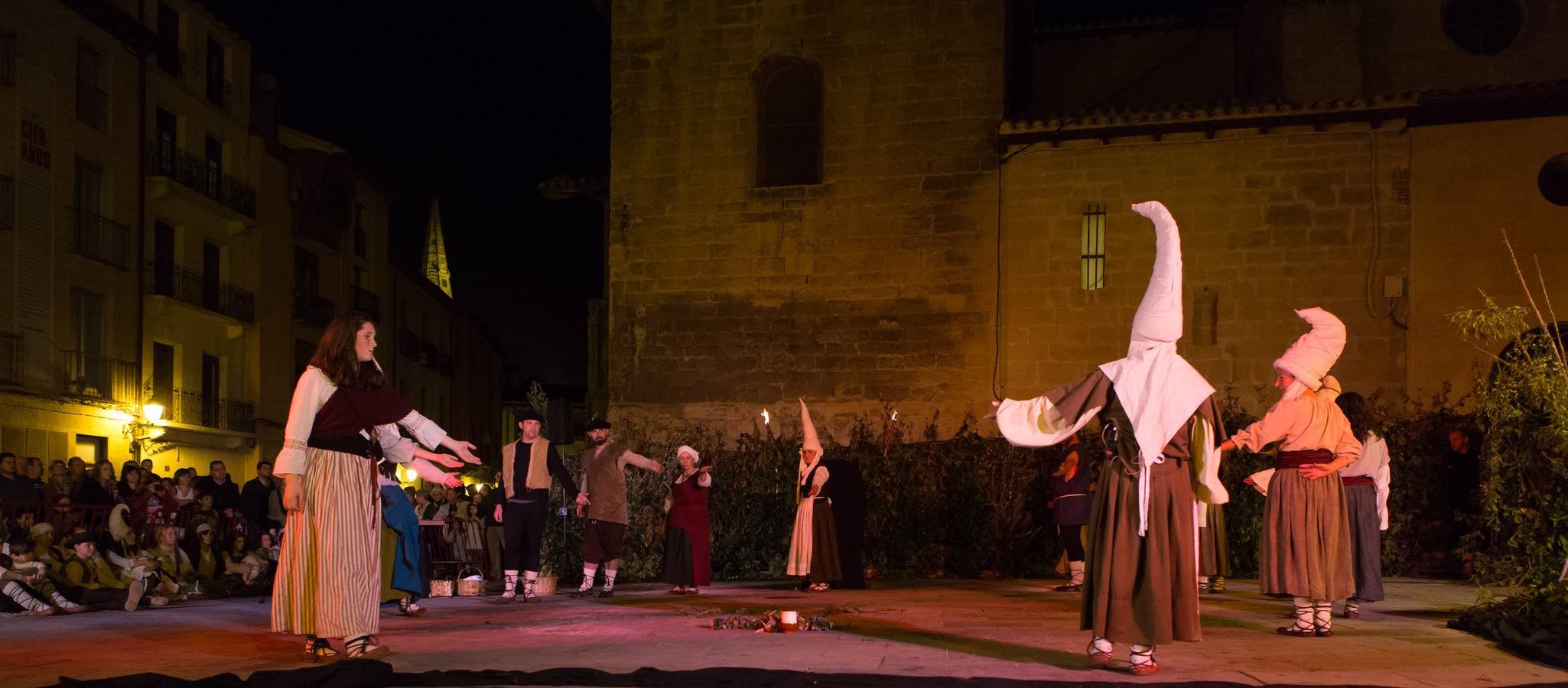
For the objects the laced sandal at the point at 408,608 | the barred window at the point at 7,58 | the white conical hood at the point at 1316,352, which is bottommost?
the laced sandal at the point at 408,608

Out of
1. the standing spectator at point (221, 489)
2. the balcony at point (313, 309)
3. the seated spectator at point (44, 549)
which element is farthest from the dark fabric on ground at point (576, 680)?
the balcony at point (313, 309)

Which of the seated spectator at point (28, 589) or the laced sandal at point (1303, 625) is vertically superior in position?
the laced sandal at point (1303, 625)

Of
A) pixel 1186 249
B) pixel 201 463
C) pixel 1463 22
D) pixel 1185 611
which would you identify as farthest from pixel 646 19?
pixel 1185 611

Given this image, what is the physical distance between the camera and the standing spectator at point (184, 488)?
15.7 metres

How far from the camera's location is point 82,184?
91.2ft

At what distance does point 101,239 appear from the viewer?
28094 mm

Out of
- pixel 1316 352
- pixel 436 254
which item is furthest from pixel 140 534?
pixel 436 254

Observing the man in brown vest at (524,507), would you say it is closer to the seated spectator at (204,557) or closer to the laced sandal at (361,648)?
the seated spectator at (204,557)

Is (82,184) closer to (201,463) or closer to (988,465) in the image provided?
(201,463)

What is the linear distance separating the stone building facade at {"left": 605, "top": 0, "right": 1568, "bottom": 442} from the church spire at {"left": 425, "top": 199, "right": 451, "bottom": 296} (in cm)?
4939

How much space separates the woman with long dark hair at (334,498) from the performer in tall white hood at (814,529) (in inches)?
281

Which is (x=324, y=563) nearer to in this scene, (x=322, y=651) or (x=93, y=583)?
(x=322, y=651)

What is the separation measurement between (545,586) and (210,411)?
2189 cm

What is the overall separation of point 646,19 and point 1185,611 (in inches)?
717
